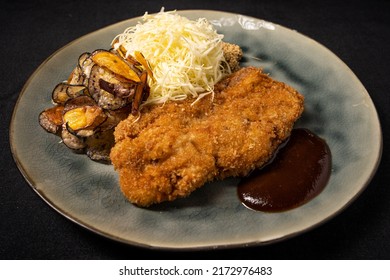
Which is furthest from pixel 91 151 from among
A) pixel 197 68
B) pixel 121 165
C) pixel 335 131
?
pixel 335 131

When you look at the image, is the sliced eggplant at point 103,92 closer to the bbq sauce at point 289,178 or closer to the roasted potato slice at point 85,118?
the roasted potato slice at point 85,118

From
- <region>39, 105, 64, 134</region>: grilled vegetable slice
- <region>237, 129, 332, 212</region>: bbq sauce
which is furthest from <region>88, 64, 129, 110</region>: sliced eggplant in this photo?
<region>237, 129, 332, 212</region>: bbq sauce

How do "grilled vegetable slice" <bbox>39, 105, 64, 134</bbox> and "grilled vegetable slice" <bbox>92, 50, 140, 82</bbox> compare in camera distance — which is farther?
"grilled vegetable slice" <bbox>39, 105, 64, 134</bbox>

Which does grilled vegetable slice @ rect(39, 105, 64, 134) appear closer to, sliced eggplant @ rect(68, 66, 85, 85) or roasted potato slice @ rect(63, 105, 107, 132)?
roasted potato slice @ rect(63, 105, 107, 132)

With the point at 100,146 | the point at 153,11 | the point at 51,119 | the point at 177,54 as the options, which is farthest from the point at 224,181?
the point at 153,11

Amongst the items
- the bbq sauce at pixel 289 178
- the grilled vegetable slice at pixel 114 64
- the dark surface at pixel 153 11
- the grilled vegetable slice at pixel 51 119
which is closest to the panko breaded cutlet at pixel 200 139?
the bbq sauce at pixel 289 178
